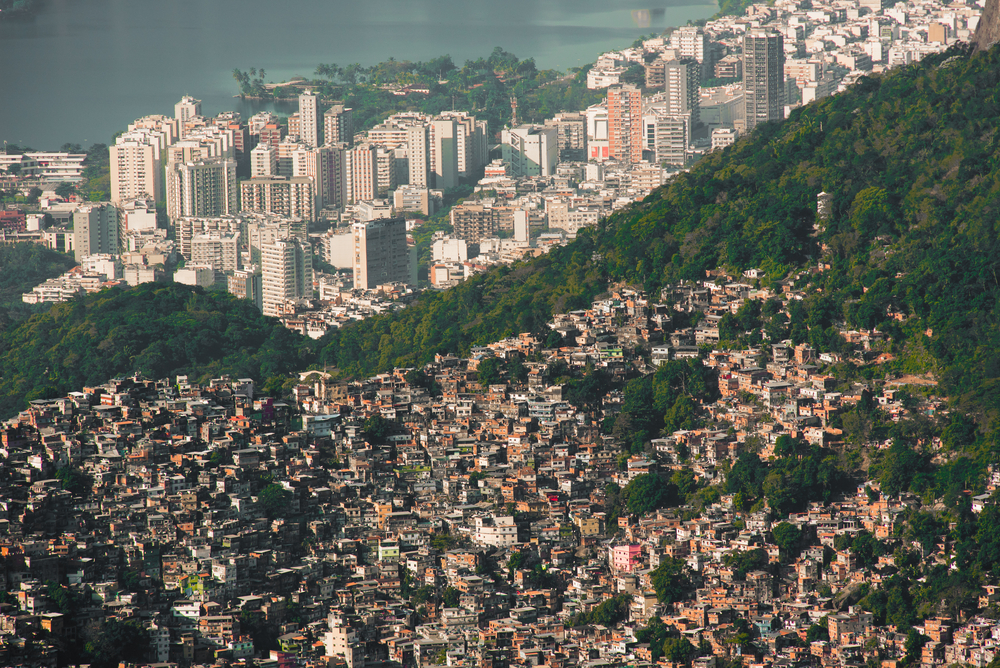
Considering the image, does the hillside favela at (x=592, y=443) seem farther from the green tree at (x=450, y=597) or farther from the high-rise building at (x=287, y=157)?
the high-rise building at (x=287, y=157)

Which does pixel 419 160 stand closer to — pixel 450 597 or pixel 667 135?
pixel 667 135

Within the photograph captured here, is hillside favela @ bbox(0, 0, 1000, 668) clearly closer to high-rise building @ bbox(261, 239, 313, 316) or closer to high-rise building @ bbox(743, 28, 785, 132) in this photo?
high-rise building @ bbox(261, 239, 313, 316)

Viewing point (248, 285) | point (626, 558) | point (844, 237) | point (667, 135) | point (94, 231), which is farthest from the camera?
point (667, 135)

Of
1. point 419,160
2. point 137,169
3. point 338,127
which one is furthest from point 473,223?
point 137,169

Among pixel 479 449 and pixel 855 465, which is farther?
pixel 479 449

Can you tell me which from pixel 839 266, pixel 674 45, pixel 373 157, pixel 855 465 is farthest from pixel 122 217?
pixel 855 465

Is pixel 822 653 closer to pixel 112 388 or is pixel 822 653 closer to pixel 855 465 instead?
pixel 855 465
